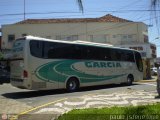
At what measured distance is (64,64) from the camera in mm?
20688

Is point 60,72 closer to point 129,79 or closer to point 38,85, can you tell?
point 38,85

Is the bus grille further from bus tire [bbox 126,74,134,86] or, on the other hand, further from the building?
the building

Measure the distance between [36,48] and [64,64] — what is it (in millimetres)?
2496

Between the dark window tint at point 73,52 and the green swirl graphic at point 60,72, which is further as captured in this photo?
the green swirl graphic at point 60,72

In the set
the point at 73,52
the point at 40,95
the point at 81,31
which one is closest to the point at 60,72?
the point at 73,52

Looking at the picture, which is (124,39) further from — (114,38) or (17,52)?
(17,52)

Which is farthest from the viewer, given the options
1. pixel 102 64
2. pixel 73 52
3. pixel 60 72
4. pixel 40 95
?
pixel 102 64

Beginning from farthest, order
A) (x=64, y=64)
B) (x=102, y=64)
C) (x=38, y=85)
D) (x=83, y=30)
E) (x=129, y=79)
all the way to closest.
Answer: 1. (x=83, y=30)
2. (x=129, y=79)
3. (x=102, y=64)
4. (x=64, y=64)
5. (x=38, y=85)

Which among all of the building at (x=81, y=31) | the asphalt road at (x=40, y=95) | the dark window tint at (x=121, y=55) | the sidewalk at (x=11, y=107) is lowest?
the asphalt road at (x=40, y=95)

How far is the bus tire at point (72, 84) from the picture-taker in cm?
2114

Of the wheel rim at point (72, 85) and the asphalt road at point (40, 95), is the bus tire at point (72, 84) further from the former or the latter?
the asphalt road at point (40, 95)

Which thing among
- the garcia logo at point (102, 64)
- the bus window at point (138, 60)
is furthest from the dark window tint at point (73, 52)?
the bus window at point (138, 60)

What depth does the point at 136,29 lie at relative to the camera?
52500 mm

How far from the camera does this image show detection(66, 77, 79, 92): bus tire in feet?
69.4
